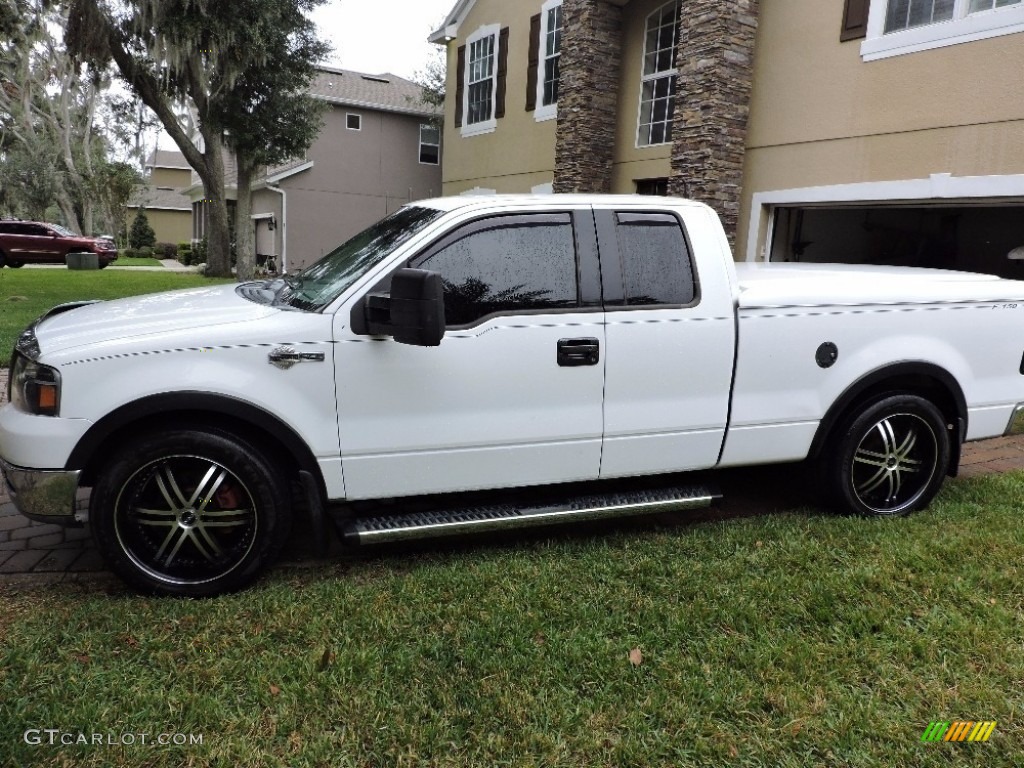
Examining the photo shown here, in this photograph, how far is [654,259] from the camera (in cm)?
398

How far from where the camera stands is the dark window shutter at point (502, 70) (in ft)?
54.3

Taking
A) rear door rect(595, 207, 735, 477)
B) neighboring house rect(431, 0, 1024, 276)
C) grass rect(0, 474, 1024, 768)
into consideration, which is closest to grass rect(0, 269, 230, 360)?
grass rect(0, 474, 1024, 768)

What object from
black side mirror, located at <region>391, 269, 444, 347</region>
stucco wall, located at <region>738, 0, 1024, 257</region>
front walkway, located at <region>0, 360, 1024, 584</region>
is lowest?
front walkway, located at <region>0, 360, 1024, 584</region>

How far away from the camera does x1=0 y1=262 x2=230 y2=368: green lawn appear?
10.9 meters

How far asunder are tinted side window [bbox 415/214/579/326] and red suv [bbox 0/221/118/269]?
26515 millimetres

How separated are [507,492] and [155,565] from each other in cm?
179

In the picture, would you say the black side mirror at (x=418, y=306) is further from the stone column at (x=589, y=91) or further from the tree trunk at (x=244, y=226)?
the tree trunk at (x=244, y=226)

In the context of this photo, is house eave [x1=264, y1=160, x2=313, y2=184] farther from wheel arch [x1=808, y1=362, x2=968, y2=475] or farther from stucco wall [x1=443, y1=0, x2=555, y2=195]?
wheel arch [x1=808, y1=362, x2=968, y2=475]

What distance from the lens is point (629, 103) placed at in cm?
1343

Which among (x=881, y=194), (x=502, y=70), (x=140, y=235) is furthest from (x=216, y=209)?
(x=140, y=235)

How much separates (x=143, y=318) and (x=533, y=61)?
13.7 meters

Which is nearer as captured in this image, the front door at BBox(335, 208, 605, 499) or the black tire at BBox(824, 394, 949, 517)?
the front door at BBox(335, 208, 605, 499)

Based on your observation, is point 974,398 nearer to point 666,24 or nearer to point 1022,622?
point 1022,622

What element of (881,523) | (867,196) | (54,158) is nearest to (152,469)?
(881,523)
